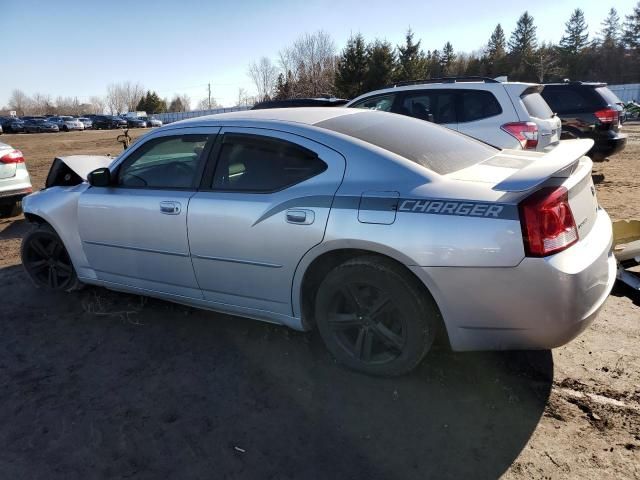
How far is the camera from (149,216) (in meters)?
3.64

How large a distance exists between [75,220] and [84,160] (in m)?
1.14

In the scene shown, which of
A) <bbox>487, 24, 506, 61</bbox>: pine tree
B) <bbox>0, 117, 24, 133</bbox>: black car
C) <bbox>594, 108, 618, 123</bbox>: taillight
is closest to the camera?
<bbox>594, 108, 618, 123</bbox>: taillight

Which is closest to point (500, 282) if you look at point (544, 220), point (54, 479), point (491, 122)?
point (544, 220)

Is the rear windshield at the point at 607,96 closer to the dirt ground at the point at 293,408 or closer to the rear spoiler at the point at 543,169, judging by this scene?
the dirt ground at the point at 293,408

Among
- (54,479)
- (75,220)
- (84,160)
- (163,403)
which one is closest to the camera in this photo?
(54,479)

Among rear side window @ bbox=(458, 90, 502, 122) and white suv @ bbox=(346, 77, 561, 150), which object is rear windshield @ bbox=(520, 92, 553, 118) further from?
rear side window @ bbox=(458, 90, 502, 122)

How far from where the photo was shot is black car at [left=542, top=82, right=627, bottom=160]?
30.5 ft

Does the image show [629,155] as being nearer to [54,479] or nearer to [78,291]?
[78,291]

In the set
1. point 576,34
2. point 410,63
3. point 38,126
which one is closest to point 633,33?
point 576,34

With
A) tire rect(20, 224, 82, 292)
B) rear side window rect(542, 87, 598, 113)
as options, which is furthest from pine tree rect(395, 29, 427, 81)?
tire rect(20, 224, 82, 292)

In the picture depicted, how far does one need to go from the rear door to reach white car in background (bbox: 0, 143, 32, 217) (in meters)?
5.73

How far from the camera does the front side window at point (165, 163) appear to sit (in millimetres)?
3607

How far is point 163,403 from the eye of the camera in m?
2.92

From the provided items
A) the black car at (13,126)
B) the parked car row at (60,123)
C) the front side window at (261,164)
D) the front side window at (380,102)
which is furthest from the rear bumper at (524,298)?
the black car at (13,126)
